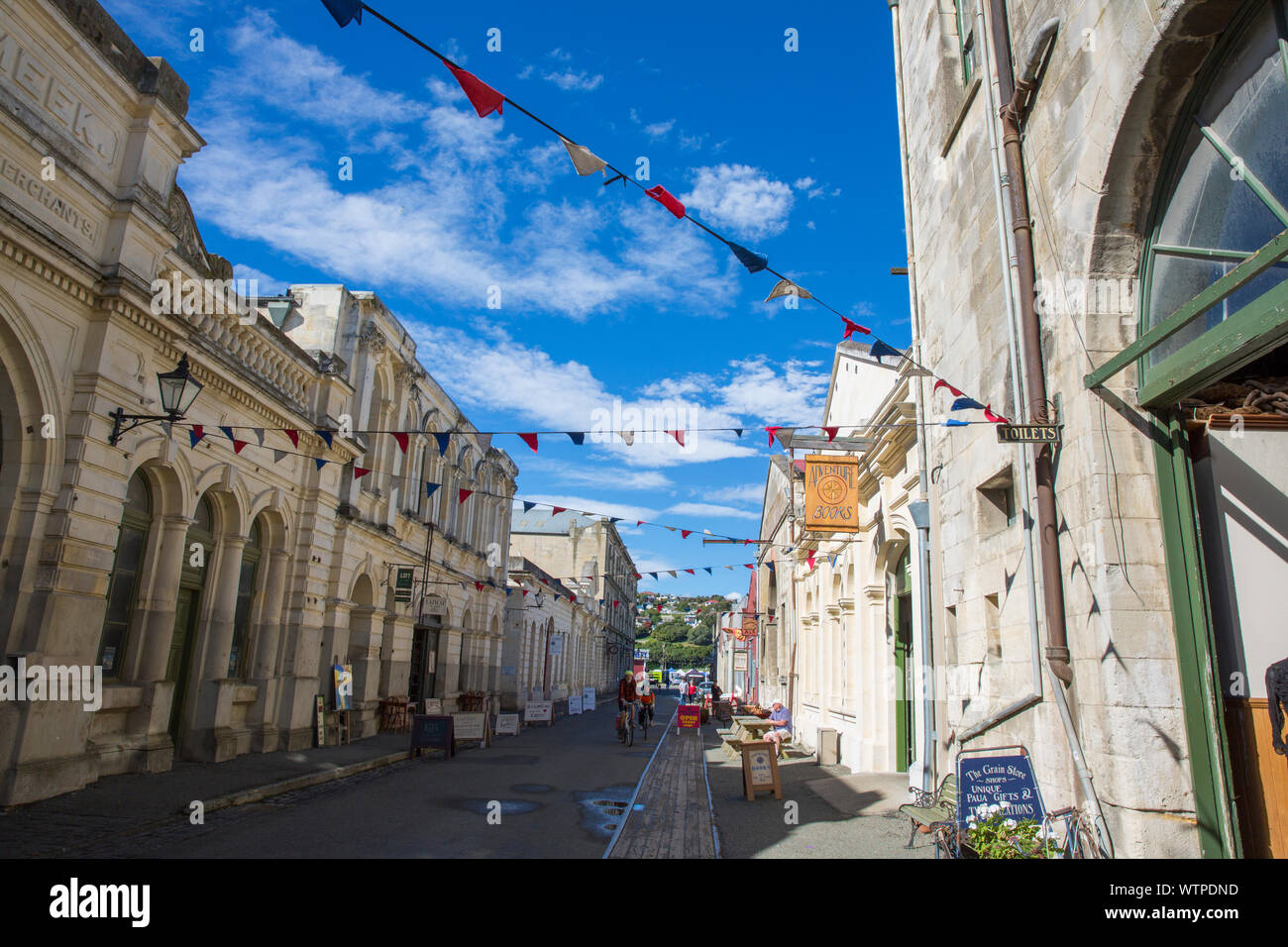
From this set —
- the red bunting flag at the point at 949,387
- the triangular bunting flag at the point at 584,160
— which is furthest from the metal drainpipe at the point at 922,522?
the triangular bunting flag at the point at 584,160

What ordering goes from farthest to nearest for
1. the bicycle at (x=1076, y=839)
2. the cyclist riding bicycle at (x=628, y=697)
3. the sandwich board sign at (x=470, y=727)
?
the cyclist riding bicycle at (x=628, y=697)
the sandwich board sign at (x=470, y=727)
the bicycle at (x=1076, y=839)

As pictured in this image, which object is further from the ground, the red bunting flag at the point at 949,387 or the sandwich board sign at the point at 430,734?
the red bunting flag at the point at 949,387

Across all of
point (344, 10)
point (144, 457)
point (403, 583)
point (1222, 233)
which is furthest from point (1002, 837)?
point (403, 583)

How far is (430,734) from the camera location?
15250 millimetres

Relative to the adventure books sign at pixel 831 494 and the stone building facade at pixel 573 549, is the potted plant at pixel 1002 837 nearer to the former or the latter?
the adventure books sign at pixel 831 494

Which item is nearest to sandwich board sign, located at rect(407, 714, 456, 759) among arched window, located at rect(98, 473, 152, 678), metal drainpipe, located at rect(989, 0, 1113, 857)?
arched window, located at rect(98, 473, 152, 678)

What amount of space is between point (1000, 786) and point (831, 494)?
24.9ft

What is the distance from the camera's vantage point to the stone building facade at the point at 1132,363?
4.88 meters

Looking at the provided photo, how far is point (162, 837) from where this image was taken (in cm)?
739

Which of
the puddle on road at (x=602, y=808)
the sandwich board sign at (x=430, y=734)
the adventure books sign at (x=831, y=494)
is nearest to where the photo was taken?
the puddle on road at (x=602, y=808)

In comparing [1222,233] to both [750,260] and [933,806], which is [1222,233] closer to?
[750,260]

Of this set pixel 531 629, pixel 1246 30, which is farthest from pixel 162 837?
pixel 531 629
